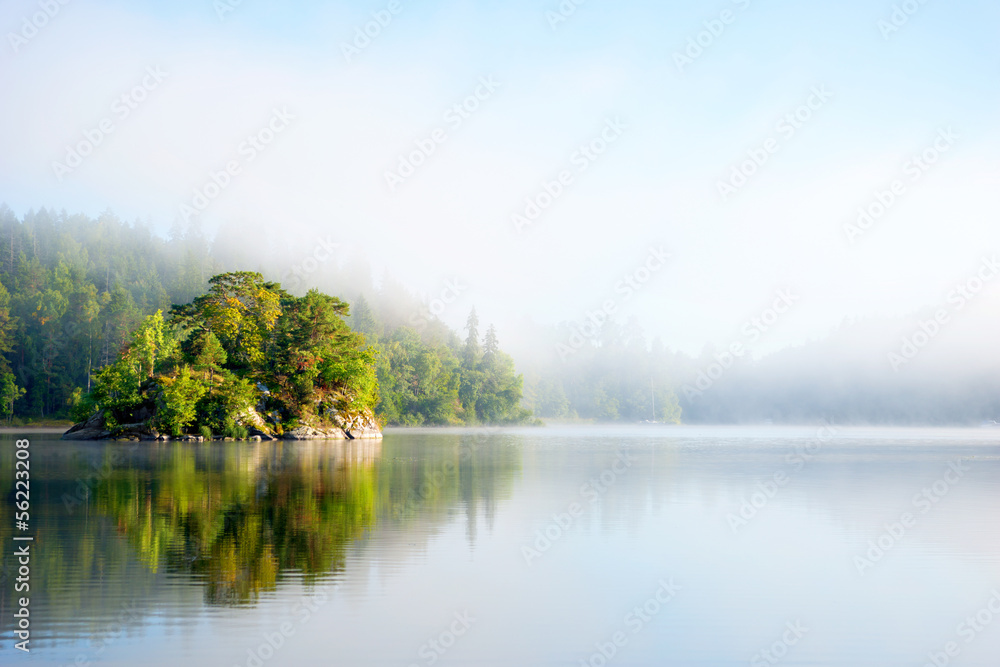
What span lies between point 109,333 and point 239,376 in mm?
61391

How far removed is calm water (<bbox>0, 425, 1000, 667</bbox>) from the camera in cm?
830

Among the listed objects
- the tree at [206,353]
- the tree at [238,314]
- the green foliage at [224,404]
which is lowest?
the green foliage at [224,404]

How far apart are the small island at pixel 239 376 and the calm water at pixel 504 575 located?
135 ft

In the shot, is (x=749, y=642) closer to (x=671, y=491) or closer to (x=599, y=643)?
(x=599, y=643)

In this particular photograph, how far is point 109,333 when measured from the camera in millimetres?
117438

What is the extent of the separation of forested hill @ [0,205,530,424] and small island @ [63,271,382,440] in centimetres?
1009

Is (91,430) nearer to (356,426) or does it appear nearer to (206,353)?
(206,353)

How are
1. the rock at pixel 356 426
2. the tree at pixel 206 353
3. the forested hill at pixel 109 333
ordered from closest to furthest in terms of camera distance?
1. the tree at pixel 206 353
2. the rock at pixel 356 426
3. the forested hill at pixel 109 333

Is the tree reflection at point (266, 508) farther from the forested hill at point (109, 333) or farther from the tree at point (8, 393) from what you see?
the tree at point (8, 393)

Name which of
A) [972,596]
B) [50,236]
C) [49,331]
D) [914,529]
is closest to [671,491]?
[914,529]

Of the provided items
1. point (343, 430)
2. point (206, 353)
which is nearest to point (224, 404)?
point (206, 353)

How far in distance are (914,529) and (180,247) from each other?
686ft

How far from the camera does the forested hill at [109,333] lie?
110m

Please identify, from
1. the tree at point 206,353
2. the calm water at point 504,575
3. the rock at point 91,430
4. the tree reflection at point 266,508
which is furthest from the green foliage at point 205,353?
the calm water at point 504,575
